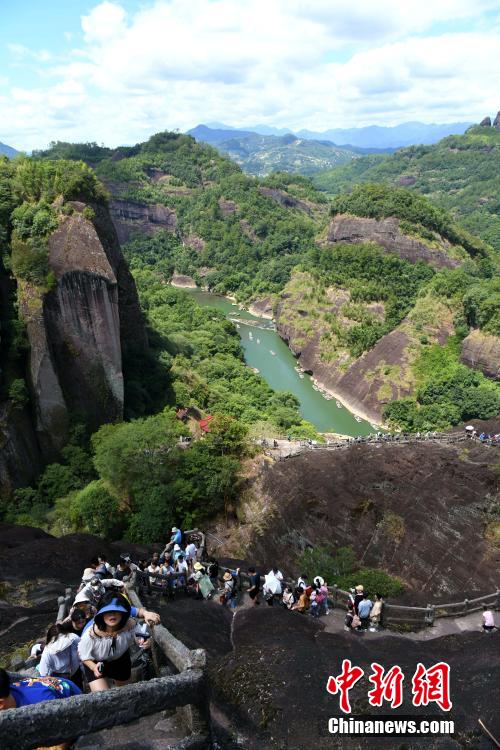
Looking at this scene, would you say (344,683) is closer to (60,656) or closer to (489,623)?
(60,656)

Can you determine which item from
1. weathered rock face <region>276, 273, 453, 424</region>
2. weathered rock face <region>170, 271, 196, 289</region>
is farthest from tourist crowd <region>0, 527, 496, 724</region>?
weathered rock face <region>170, 271, 196, 289</region>

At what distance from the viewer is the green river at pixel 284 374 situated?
4987 centimetres

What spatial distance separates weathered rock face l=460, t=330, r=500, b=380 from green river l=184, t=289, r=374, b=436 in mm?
12542

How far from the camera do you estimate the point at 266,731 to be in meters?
7.59

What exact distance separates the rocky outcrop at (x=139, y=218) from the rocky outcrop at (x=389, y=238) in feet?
173

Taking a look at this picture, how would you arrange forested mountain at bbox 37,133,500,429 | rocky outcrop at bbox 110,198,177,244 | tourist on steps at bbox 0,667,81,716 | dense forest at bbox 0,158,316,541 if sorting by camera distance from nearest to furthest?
tourist on steps at bbox 0,667,81,716
dense forest at bbox 0,158,316,541
forested mountain at bbox 37,133,500,429
rocky outcrop at bbox 110,198,177,244

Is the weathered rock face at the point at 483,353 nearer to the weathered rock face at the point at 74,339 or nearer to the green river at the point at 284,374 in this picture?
the green river at the point at 284,374

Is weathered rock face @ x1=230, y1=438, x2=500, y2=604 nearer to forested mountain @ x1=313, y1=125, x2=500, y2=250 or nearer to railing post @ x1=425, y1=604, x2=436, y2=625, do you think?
railing post @ x1=425, y1=604, x2=436, y2=625

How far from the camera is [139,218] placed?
119 m

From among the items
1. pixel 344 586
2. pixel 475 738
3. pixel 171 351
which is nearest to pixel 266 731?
pixel 475 738

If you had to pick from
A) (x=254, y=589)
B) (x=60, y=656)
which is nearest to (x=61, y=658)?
(x=60, y=656)

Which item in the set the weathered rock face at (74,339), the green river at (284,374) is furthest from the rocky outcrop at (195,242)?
the weathered rock face at (74,339)

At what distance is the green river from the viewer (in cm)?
4987

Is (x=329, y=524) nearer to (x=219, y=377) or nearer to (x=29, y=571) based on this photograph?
(x=29, y=571)
